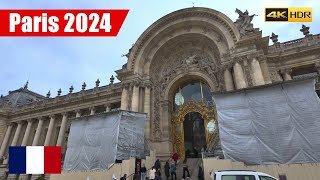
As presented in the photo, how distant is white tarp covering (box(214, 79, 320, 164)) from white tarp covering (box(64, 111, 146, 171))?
22.4ft

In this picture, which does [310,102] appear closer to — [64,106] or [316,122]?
[316,122]

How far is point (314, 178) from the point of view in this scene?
9.59m

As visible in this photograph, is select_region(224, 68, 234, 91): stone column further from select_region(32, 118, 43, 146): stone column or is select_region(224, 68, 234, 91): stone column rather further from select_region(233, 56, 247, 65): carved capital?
select_region(32, 118, 43, 146): stone column

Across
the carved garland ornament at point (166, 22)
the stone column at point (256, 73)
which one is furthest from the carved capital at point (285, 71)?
the carved garland ornament at point (166, 22)

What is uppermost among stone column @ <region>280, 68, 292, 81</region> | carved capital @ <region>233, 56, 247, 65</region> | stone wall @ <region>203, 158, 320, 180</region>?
carved capital @ <region>233, 56, 247, 65</region>

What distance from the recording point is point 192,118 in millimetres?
19438

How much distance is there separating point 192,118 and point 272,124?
8532 millimetres

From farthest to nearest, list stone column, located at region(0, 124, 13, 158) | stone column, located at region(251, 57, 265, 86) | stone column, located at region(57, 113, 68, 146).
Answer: stone column, located at region(0, 124, 13, 158), stone column, located at region(57, 113, 68, 146), stone column, located at region(251, 57, 265, 86)

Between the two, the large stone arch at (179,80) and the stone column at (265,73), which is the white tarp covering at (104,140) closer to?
the large stone arch at (179,80)

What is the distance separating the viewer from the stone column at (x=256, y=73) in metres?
15.2

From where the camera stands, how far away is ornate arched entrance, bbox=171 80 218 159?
60.0 ft

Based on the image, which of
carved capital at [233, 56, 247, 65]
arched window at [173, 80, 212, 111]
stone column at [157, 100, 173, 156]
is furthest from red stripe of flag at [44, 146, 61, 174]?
carved capital at [233, 56, 247, 65]

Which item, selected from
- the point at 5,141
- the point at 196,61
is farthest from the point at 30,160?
the point at 5,141

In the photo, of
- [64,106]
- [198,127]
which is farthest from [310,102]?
[64,106]
